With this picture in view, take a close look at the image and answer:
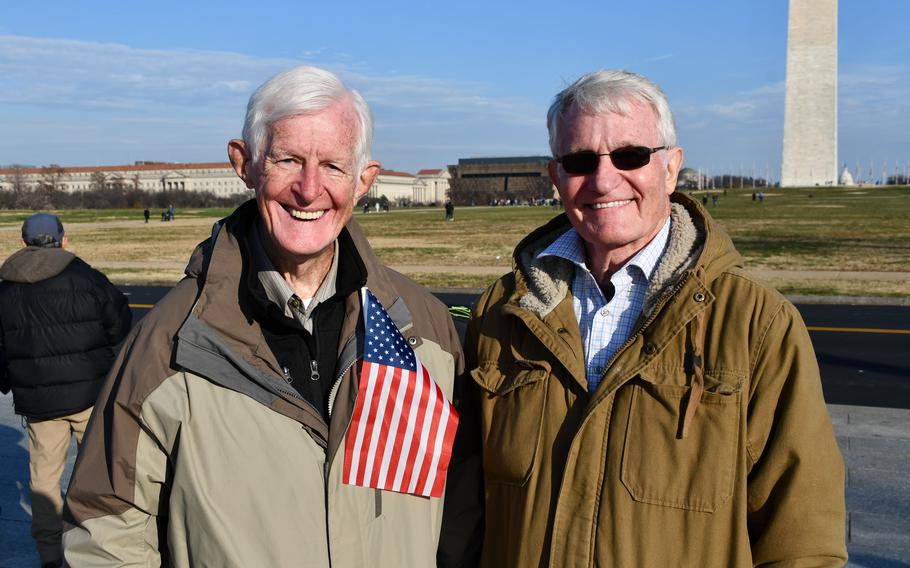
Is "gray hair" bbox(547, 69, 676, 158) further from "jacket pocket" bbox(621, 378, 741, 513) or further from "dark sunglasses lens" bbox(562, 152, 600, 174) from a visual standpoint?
"jacket pocket" bbox(621, 378, 741, 513)

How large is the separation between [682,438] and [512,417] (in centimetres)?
45

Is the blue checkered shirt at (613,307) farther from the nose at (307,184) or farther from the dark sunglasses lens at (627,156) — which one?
the nose at (307,184)

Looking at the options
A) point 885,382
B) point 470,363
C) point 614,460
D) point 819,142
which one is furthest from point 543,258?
point 819,142

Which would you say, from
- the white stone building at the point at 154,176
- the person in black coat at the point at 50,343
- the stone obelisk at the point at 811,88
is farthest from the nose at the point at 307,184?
the white stone building at the point at 154,176

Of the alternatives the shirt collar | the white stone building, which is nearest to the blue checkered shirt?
the shirt collar

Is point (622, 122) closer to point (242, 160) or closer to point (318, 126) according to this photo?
point (318, 126)

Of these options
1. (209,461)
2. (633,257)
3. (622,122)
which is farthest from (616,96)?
(209,461)

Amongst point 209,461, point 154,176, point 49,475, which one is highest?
point 154,176

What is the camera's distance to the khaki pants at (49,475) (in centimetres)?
441

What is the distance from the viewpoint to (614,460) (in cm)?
209

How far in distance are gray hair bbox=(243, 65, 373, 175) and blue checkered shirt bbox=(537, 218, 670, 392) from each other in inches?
31.2

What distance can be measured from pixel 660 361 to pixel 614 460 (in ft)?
0.88

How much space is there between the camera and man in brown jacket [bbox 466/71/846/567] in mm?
1984

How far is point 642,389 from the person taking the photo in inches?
81.7
